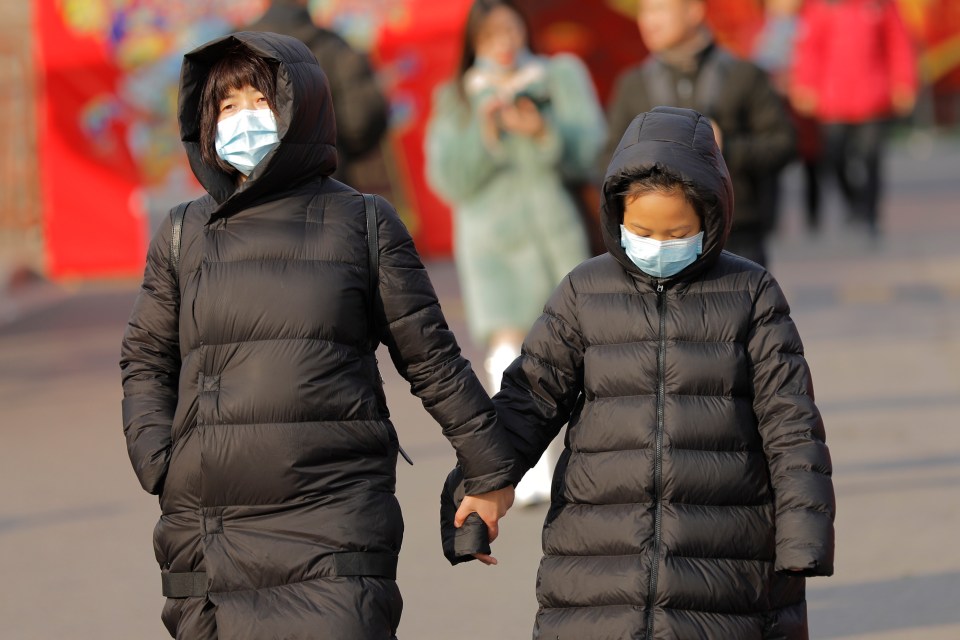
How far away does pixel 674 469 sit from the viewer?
405 centimetres

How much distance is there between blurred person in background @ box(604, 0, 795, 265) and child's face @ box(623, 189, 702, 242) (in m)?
2.58

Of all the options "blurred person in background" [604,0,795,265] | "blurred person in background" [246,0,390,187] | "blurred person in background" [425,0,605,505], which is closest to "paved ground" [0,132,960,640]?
"blurred person in background" [425,0,605,505]

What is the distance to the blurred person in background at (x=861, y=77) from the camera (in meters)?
16.0

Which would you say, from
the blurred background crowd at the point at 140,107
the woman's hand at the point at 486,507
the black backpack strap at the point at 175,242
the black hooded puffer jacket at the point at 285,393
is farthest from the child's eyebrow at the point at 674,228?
the blurred background crowd at the point at 140,107

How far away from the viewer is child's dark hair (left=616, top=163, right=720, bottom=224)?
163 inches

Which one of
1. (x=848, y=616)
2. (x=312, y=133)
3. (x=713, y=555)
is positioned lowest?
(x=848, y=616)

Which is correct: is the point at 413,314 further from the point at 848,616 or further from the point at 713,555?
the point at 848,616

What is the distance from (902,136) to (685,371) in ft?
93.2

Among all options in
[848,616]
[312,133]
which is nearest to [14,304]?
[848,616]

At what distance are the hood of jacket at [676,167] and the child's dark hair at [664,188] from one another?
0.03 feet

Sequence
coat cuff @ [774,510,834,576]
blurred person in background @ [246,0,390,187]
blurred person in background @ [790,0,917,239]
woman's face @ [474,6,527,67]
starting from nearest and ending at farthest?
coat cuff @ [774,510,834,576], woman's face @ [474,6,527,67], blurred person in background @ [246,0,390,187], blurred person in background @ [790,0,917,239]

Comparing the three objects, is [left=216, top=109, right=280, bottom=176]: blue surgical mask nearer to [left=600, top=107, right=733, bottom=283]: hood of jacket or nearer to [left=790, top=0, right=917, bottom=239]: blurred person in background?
[left=600, top=107, right=733, bottom=283]: hood of jacket

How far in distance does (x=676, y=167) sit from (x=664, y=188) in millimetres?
86

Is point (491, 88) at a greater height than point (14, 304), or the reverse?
point (491, 88)
